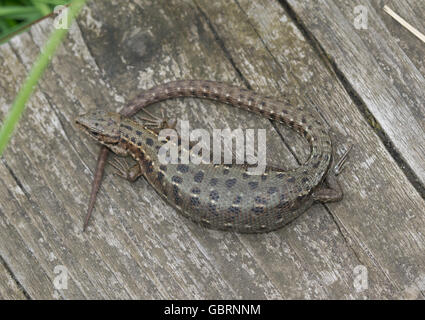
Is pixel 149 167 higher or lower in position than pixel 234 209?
higher

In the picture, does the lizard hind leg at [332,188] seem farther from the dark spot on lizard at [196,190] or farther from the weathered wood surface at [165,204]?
the dark spot on lizard at [196,190]

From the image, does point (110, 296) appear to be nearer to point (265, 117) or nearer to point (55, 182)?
point (55, 182)

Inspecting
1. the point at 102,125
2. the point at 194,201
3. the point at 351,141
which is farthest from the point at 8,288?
the point at 351,141

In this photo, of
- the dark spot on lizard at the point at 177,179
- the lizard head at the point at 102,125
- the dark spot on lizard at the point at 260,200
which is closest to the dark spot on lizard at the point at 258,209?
the dark spot on lizard at the point at 260,200

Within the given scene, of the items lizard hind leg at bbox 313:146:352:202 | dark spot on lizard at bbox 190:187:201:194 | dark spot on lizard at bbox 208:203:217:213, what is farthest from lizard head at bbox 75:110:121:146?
lizard hind leg at bbox 313:146:352:202

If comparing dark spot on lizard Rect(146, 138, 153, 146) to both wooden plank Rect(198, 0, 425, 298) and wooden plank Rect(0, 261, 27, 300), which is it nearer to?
wooden plank Rect(198, 0, 425, 298)

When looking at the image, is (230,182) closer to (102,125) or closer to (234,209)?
(234,209)

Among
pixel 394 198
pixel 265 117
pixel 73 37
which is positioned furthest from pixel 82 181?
pixel 394 198
